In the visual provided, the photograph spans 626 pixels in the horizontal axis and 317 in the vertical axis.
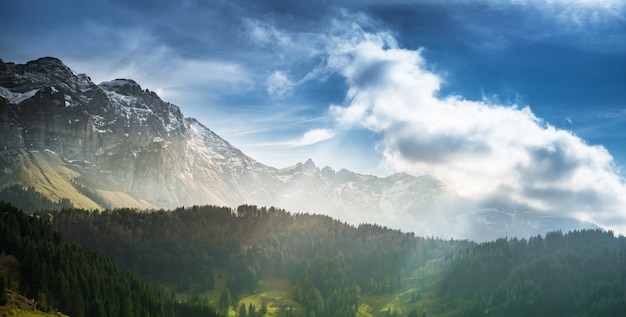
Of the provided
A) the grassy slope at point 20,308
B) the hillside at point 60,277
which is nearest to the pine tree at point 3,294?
the hillside at point 60,277

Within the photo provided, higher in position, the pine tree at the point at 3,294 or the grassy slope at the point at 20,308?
the pine tree at the point at 3,294

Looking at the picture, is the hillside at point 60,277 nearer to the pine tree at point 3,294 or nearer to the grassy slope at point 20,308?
the pine tree at point 3,294

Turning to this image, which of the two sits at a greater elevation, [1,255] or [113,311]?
[1,255]

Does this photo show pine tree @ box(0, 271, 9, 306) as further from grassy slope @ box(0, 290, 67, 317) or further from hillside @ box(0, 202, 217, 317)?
grassy slope @ box(0, 290, 67, 317)

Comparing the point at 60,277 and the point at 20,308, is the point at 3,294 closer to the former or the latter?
the point at 20,308

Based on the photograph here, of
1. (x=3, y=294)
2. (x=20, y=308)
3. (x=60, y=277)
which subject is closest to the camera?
(x=3, y=294)

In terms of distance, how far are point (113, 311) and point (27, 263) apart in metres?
29.2

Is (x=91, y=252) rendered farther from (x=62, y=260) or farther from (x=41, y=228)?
(x=62, y=260)

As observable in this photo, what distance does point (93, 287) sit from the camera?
15038 centimetres

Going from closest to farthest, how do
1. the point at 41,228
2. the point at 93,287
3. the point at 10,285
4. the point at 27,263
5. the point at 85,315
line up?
1. the point at 10,285
2. the point at 27,263
3. the point at 85,315
4. the point at 93,287
5. the point at 41,228

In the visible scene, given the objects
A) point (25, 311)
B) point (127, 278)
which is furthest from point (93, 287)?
point (25, 311)

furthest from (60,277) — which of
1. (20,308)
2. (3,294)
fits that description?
(3,294)

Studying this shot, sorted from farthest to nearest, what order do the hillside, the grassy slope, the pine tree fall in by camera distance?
the hillside < the pine tree < the grassy slope

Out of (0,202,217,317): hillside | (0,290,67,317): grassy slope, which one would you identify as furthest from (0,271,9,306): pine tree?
(0,290,67,317): grassy slope
